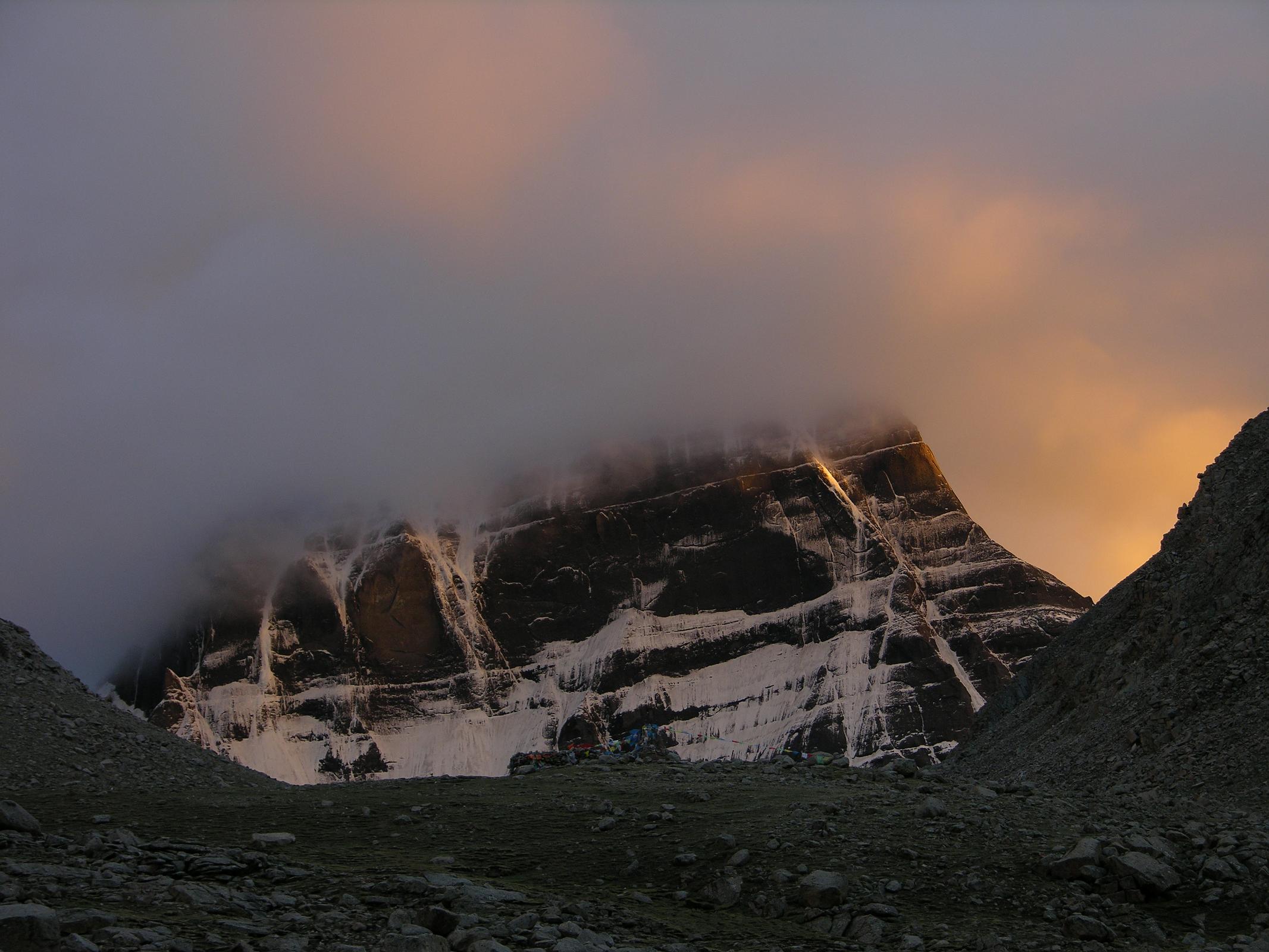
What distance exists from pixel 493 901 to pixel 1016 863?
1164 cm

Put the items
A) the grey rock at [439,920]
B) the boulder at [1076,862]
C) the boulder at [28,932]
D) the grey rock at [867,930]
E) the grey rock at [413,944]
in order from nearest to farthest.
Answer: the boulder at [28,932], the grey rock at [413,944], the grey rock at [439,920], the grey rock at [867,930], the boulder at [1076,862]

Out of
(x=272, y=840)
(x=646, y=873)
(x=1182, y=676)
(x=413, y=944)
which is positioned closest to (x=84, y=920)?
(x=413, y=944)

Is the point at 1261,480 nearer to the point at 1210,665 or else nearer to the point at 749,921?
the point at 1210,665

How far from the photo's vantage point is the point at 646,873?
30250 mm

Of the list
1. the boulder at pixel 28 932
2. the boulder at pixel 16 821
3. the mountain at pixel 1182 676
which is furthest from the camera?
the mountain at pixel 1182 676

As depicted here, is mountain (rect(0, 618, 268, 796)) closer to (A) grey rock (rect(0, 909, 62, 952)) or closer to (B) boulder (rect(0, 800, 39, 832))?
(B) boulder (rect(0, 800, 39, 832))

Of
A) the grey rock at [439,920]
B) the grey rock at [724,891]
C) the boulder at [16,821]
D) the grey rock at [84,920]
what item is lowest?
the grey rock at [724,891]

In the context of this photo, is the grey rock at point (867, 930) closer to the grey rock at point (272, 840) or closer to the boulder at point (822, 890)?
the boulder at point (822, 890)

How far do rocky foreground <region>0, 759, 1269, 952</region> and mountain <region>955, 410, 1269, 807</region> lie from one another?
833cm

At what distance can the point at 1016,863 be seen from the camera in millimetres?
28781

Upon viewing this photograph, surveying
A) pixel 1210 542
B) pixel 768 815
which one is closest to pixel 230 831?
pixel 768 815

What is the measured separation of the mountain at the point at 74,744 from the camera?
1576 inches

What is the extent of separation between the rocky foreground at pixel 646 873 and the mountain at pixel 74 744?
213cm

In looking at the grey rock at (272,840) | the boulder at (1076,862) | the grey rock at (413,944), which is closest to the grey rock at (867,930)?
the boulder at (1076,862)
